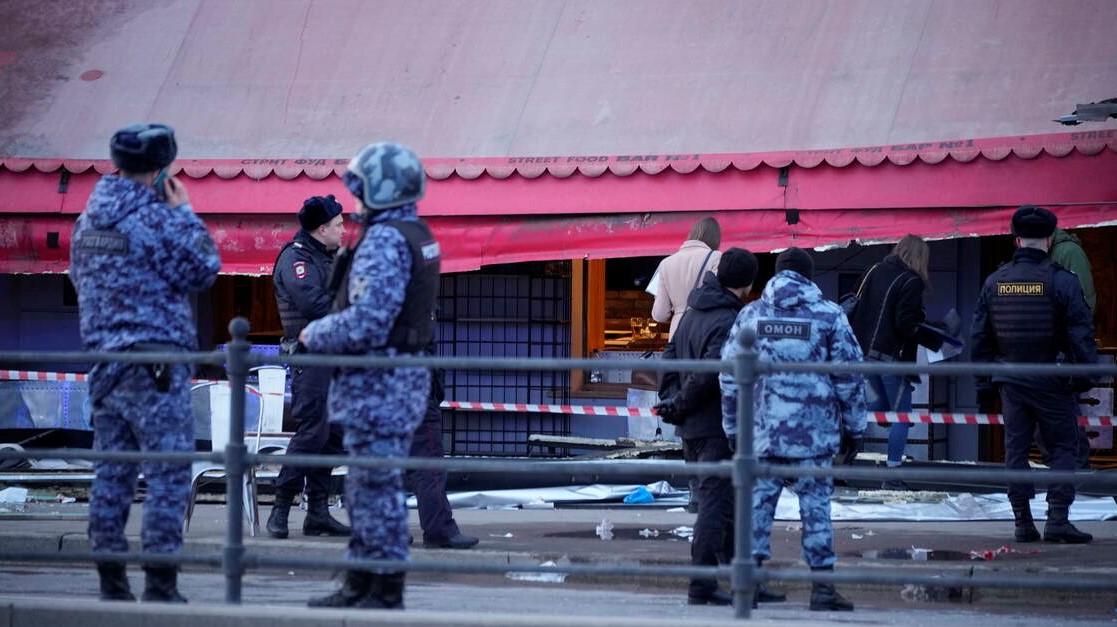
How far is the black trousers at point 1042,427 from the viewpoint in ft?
30.0

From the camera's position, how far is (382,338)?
6.02 m

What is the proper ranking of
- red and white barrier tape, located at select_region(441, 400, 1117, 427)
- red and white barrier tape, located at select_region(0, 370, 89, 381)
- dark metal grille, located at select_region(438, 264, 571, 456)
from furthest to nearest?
dark metal grille, located at select_region(438, 264, 571, 456) < red and white barrier tape, located at select_region(0, 370, 89, 381) < red and white barrier tape, located at select_region(441, 400, 1117, 427)

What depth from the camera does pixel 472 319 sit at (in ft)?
45.4

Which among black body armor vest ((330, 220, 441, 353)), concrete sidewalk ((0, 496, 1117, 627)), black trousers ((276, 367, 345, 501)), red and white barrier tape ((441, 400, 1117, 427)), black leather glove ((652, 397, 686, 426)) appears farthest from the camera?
red and white barrier tape ((441, 400, 1117, 427))

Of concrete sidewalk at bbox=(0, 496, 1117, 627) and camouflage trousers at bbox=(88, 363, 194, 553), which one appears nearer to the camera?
camouflage trousers at bbox=(88, 363, 194, 553)

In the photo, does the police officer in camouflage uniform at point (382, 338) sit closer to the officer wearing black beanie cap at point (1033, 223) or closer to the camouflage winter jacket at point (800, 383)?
the camouflage winter jacket at point (800, 383)

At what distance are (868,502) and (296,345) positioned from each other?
4206 millimetres

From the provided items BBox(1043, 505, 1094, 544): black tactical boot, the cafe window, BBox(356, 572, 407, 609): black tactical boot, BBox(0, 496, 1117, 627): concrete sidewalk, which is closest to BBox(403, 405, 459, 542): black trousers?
BBox(0, 496, 1117, 627): concrete sidewalk

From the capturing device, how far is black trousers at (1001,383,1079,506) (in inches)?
360

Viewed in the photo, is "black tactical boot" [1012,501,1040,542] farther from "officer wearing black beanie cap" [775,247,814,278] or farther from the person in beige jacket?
"officer wearing black beanie cap" [775,247,814,278]

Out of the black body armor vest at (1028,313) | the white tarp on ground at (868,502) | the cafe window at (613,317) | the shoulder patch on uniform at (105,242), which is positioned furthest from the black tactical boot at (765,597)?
the cafe window at (613,317)

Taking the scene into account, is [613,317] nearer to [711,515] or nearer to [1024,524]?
[1024,524]

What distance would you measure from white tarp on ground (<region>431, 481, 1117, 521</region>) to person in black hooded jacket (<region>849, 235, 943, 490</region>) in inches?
24.1

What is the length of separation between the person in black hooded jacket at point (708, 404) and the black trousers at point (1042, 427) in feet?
7.51
